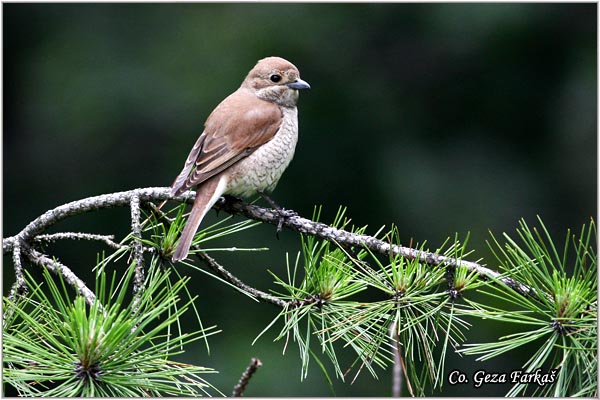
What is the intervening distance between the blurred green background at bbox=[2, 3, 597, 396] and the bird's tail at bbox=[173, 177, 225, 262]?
3460mm

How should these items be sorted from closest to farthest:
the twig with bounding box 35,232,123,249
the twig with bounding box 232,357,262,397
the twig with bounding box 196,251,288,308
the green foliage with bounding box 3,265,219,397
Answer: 1. the twig with bounding box 232,357,262,397
2. the green foliage with bounding box 3,265,219,397
3. the twig with bounding box 196,251,288,308
4. the twig with bounding box 35,232,123,249

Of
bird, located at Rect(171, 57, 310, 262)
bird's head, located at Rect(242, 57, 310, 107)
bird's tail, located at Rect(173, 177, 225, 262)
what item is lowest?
bird's tail, located at Rect(173, 177, 225, 262)

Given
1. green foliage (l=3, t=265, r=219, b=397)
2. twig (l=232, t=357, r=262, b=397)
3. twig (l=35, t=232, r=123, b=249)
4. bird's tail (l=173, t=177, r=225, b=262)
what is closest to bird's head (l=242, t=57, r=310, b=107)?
bird's tail (l=173, t=177, r=225, b=262)

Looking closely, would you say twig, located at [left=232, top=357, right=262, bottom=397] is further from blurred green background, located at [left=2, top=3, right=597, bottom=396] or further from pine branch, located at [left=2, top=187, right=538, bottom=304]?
blurred green background, located at [left=2, top=3, right=597, bottom=396]

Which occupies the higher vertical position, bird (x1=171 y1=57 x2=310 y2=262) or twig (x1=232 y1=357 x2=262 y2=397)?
bird (x1=171 y1=57 x2=310 y2=262)

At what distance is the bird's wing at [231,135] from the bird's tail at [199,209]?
0.04 meters

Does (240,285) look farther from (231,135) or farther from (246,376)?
(231,135)

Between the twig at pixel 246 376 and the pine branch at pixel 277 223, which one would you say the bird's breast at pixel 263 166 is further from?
the twig at pixel 246 376

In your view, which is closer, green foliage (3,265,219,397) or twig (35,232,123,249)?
green foliage (3,265,219,397)

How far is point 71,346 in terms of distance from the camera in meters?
2.45

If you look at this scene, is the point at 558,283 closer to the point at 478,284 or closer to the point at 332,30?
the point at 478,284

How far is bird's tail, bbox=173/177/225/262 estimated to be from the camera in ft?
9.40

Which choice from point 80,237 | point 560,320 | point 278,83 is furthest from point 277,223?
point 278,83

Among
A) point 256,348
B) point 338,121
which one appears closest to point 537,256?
point 256,348
